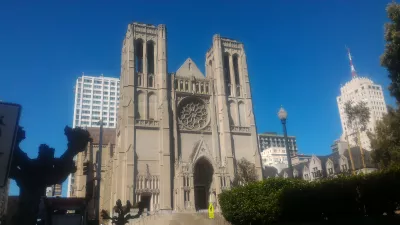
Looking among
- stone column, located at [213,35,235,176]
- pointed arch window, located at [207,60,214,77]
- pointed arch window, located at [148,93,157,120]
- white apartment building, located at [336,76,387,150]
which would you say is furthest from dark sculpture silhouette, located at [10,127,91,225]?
white apartment building, located at [336,76,387,150]

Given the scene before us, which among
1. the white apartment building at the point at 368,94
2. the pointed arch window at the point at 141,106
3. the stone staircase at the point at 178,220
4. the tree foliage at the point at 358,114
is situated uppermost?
the white apartment building at the point at 368,94

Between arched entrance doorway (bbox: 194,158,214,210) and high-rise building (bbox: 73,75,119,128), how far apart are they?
99714mm

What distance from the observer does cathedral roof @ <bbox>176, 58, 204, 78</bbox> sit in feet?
158

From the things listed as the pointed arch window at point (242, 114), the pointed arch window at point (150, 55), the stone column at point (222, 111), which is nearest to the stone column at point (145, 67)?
the pointed arch window at point (150, 55)

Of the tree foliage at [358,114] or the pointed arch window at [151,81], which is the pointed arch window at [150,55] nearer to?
the pointed arch window at [151,81]

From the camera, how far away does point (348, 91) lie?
138 m

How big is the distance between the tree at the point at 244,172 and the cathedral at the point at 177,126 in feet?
2.42

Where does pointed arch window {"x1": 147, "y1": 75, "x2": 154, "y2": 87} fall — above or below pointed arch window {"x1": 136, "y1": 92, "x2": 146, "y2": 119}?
above

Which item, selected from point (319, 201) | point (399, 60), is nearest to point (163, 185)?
point (319, 201)

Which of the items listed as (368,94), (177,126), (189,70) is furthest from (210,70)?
(368,94)

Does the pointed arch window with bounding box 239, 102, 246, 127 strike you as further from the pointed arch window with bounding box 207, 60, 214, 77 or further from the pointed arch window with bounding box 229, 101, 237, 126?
the pointed arch window with bounding box 207, 60, 214, 77

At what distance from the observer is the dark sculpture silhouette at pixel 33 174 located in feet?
30.0

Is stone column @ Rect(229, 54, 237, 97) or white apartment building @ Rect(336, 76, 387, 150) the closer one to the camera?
stone column @ Rect(229, 54, 237, 97)

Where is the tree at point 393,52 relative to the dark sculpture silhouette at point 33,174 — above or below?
above
